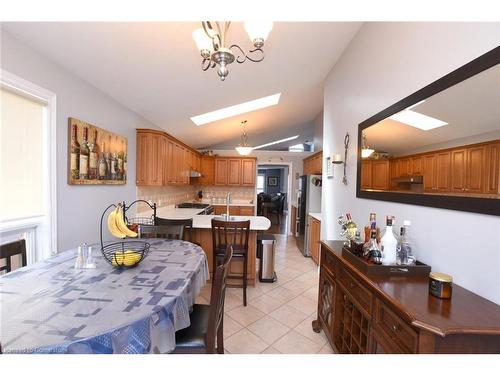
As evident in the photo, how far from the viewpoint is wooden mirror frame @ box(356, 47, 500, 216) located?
94 cm

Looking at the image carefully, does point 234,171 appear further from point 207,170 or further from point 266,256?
point 266,256

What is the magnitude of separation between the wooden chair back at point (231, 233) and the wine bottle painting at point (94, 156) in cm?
132

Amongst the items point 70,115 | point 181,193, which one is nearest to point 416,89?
point 70,115

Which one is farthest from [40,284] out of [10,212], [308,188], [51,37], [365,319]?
[308,188]

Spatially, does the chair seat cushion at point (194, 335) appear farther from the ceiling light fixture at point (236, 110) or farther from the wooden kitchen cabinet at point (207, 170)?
the wooden kitchen cabinet at point (207, 170)

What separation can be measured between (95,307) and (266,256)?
7.61 feet

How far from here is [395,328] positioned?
3.09 feet

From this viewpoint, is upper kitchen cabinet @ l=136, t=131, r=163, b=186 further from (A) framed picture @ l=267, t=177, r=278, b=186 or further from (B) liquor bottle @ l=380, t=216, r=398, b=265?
(A) framed picture @ l=267, t=177, r=278, b=186

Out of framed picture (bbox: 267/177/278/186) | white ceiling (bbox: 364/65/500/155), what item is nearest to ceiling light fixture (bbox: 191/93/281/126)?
white ceiling (bbox: 364/65/500/155)

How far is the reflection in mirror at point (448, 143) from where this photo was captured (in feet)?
3.14

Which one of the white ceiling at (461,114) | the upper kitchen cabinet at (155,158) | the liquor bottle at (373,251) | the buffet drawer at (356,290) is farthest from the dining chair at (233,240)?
the white ceiling at (461,114)

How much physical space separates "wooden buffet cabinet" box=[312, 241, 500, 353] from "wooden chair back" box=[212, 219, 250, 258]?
3.48ft
